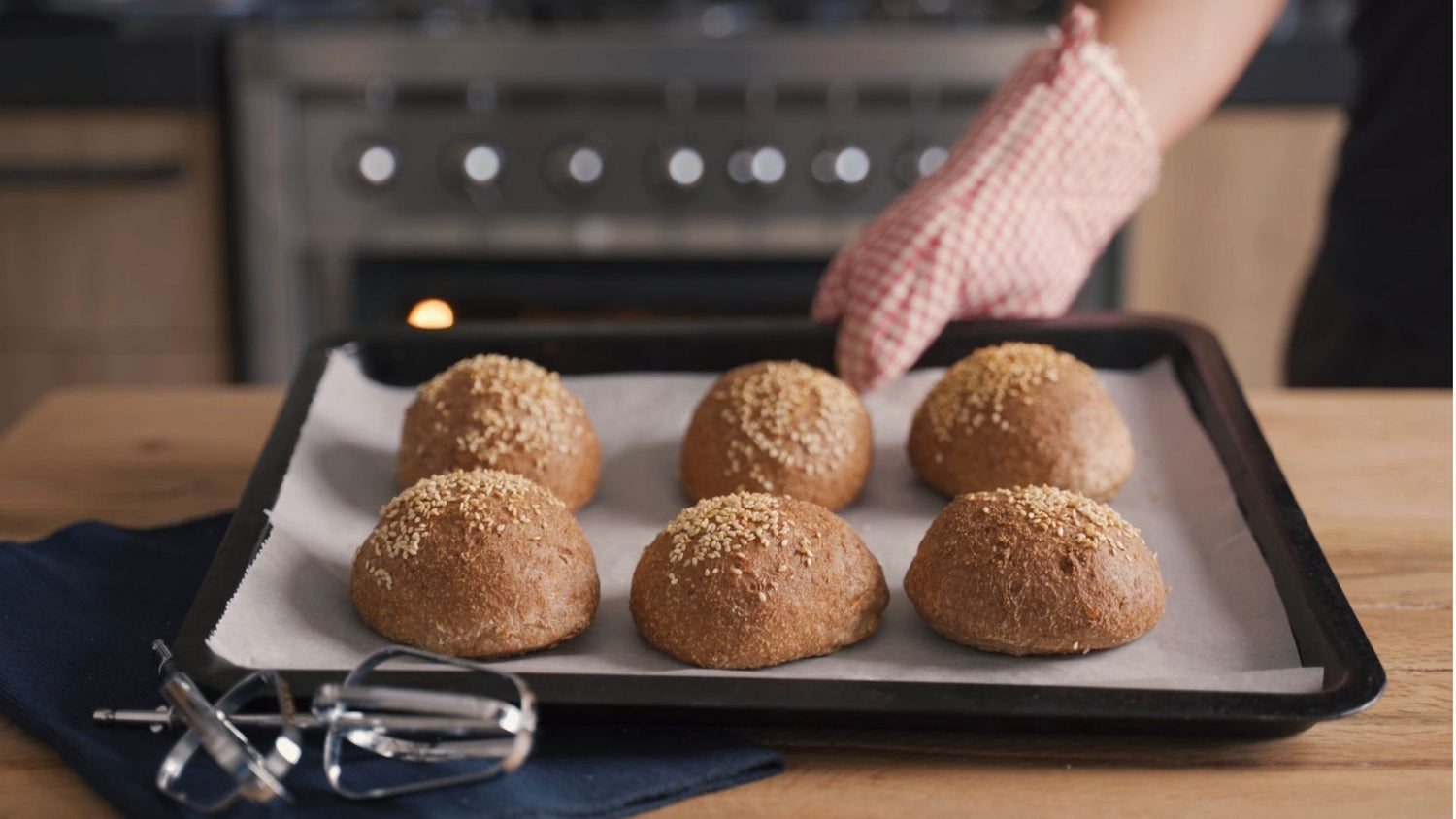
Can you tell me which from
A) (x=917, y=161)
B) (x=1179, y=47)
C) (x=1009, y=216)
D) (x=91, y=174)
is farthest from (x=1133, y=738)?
(x=91, y=174)

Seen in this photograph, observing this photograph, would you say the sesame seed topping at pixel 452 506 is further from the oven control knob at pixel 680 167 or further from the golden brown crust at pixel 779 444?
the oven control knob at pixel 680 167

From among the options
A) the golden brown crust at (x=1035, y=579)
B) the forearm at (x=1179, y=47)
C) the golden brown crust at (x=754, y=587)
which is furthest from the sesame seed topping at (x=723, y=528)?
the forearm at (x=1179, y=47)

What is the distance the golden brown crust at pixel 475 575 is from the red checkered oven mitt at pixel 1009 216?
539mm

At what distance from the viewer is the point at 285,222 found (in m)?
2.68

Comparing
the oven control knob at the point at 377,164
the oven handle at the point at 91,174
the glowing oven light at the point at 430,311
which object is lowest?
the glowing oven light at the point at 430,311

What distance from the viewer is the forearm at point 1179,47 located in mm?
1723

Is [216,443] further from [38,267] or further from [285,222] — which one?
[38,267]

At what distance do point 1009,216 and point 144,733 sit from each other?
1066 millimetres

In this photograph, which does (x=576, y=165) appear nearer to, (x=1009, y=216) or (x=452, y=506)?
(x=1009, y=216)

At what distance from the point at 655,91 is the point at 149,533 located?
5.08 feet

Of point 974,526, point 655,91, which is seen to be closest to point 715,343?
point 974,526

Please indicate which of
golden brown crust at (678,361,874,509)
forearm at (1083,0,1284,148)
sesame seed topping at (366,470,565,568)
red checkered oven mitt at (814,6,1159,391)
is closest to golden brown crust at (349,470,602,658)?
sesame seed topping at (366,470,565,568)

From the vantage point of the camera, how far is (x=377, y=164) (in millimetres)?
2662

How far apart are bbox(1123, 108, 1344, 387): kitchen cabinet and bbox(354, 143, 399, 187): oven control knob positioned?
1.40 m
